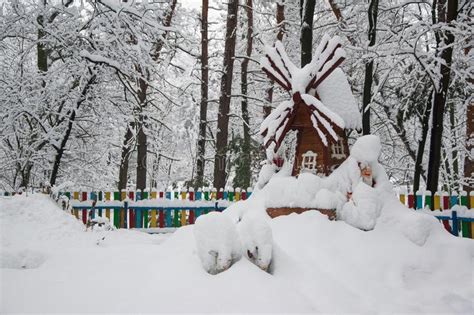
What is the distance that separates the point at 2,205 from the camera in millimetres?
5895

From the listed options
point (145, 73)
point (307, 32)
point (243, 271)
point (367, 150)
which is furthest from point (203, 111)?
point (243, 271)

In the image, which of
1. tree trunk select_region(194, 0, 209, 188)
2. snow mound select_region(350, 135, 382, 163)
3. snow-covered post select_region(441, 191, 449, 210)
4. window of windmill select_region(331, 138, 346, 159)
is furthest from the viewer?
tree trunk select_region(194, 0, 209, 188)

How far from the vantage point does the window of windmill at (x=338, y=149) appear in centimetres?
751

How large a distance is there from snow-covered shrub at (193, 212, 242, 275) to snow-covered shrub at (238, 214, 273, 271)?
0.51 feet

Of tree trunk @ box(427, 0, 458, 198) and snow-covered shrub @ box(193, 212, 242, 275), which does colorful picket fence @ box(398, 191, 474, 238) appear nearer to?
tree trunk @ box(427, 0, 458, 198)

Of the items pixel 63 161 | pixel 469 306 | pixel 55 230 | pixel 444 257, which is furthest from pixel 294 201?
pixel 63 161

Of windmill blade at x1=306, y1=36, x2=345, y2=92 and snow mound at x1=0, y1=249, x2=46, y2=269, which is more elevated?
windmill blade at x1=306, y1=36, x2=345, y2=92

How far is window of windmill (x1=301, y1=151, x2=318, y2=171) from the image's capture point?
7.33 metres

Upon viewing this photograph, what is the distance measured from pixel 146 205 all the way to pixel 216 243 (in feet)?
19.4

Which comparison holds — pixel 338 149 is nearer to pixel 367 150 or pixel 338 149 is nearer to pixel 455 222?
pixel 367 150

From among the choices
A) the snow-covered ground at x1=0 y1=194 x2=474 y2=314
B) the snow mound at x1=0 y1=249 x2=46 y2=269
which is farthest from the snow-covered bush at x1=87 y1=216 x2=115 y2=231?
the snow mound at x1=0 y1=249 x2=46 y2=269

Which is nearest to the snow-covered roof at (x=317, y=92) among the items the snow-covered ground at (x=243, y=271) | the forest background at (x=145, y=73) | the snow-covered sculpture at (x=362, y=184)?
the snow-covered sculpture at (x=362, y=184)

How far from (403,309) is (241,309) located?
219cm

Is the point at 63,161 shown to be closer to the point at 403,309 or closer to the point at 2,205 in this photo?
the point at 2,205
